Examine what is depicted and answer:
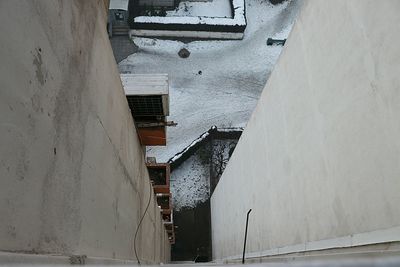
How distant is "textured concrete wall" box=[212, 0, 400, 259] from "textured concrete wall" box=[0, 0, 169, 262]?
1.90 m

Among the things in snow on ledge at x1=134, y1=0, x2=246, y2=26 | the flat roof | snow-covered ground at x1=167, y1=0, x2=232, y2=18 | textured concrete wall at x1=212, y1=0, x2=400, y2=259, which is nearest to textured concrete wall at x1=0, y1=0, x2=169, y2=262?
textured concrete wall at x1=212, y1=0, x2=400, y2=259

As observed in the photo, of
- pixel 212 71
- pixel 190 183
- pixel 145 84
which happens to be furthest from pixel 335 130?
pixel 212 71

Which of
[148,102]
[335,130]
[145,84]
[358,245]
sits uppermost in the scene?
[145,84]

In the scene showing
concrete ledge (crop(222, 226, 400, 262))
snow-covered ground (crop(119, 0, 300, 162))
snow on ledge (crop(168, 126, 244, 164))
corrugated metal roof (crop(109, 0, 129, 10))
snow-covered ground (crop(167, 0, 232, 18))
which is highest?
snow-covered ground (crop(167, 0, 232, 18))

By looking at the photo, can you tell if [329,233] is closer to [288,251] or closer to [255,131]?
[288,251]

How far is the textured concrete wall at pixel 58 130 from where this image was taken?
191cm

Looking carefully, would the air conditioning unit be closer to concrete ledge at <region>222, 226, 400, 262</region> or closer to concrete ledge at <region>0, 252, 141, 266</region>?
concrete ledge at <region>222, 226, 400, 262</region>

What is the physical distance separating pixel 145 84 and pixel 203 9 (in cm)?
1333

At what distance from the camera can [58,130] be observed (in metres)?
2.57

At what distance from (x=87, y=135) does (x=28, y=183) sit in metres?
1.18

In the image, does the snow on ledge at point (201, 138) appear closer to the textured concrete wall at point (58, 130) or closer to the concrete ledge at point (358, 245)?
the textured concrete wall at point (58, 130)

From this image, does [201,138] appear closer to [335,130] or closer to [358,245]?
[335,130]

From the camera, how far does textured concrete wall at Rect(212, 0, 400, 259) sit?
243 cm

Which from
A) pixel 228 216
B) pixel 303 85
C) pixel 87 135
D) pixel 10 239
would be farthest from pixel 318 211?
pixel 228 216
